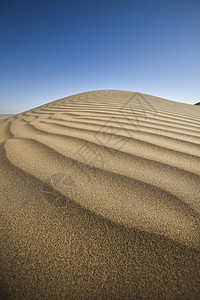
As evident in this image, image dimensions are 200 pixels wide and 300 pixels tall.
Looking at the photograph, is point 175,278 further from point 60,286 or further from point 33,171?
point 33,171

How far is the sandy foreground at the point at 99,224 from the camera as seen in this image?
0.36 metres

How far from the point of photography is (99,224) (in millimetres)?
492

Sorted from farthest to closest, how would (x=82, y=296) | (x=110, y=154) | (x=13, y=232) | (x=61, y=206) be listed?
1. (x=110, y=154)
2. (x=61, y=206)
3. (x=13, y=232)
4. (x=82, y=296)

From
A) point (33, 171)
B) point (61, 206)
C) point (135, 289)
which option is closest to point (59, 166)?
point (33, 171)

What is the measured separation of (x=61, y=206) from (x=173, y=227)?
410 millimetres

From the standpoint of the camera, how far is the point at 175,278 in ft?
1.19

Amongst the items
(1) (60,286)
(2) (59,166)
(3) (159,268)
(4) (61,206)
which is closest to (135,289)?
(3) (159,268)

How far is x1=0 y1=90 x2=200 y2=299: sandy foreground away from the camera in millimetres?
357

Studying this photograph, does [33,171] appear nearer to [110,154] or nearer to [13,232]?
[13,232]

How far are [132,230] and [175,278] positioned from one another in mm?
150

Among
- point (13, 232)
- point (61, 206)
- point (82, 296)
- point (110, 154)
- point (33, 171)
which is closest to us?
point (82, 296)

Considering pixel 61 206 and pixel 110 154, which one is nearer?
pixel 61 206

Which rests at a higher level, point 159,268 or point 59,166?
point 59,166

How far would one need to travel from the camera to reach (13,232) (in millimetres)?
466
